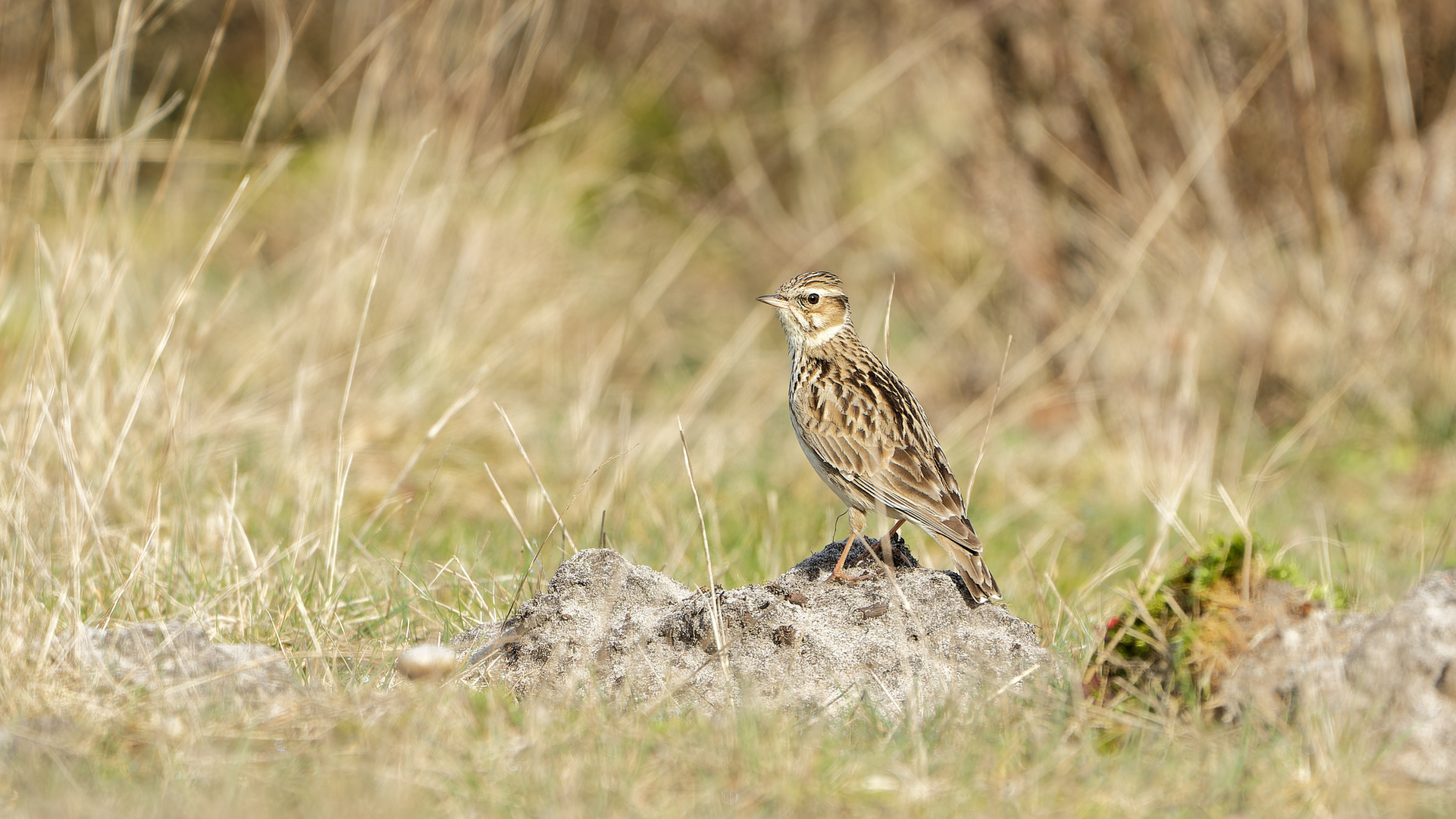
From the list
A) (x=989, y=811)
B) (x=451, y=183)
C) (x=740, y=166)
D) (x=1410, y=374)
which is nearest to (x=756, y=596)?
(x=989, y=811)

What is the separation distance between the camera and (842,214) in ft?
41.4

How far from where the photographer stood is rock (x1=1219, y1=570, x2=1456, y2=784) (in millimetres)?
3387

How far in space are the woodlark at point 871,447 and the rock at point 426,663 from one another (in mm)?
1191

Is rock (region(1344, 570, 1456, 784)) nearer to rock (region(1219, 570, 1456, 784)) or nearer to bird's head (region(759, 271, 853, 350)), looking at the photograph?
rock (region(1219, 570, 1456, 784))

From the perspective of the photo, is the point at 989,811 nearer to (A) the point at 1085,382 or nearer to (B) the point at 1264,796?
(B) the point at 1264,796

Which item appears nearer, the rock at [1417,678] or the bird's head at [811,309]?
the rock at [1417,678]

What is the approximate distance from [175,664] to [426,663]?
0.72m

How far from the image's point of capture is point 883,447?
463cm

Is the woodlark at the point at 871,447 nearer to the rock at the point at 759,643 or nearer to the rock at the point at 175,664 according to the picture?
the rock at the point at 759,643

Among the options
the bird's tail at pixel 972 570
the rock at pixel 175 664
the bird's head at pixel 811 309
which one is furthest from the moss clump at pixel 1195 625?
the rock at pixel 175 664

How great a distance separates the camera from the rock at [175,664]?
371cm

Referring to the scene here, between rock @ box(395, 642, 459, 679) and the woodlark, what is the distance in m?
1.19

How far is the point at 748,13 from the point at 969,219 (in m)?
2.50

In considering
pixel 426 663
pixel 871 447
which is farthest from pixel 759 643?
pixel 426 663
